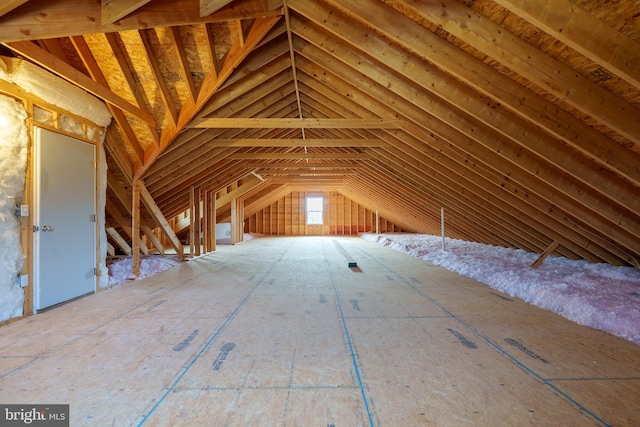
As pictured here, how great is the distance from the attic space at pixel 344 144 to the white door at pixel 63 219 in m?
0.02

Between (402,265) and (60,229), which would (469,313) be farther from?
(60,229)

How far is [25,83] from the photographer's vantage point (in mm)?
3264

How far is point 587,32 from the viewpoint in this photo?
209 centimetres

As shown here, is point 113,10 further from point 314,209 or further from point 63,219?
point 314,209

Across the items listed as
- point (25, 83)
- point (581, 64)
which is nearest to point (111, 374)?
point (25, 83)

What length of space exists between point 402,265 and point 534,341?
390cm

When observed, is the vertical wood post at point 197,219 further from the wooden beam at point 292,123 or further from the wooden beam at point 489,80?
the wooden beam at point 489,80

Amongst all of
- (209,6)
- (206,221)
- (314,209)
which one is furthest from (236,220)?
(209,6)

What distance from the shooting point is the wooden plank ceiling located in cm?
248

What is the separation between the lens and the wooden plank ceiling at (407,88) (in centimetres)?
248

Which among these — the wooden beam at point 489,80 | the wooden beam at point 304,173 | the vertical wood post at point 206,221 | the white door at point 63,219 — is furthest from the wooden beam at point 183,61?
the wooden beam at point 304,173

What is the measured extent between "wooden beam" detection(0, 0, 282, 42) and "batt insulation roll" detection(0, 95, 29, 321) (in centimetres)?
109

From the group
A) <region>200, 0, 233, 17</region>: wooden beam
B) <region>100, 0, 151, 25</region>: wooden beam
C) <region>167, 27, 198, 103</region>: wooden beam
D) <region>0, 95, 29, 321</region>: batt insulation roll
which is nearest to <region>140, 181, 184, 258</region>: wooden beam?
<region>167, 27, 198, 103</region>: wooden beam

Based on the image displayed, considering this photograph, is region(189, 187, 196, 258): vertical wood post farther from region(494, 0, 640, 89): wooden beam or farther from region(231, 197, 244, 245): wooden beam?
region(494, 0, 640, 89): wooden beam
